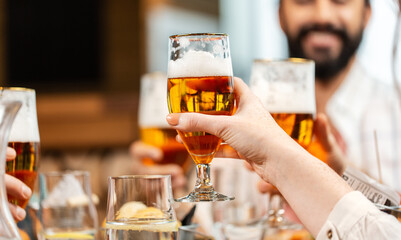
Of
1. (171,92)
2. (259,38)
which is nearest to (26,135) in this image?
(171,92)

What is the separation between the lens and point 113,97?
4137 millimetres

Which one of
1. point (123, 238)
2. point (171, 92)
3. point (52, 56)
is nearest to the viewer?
point (123, 238)

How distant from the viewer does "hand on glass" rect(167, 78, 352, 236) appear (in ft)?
3.10

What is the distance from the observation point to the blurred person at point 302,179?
3.05 feet

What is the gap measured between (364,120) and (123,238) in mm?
2307

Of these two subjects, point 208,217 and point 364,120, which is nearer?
point 208,217

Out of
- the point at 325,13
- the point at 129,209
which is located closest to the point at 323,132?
the point at 129,209

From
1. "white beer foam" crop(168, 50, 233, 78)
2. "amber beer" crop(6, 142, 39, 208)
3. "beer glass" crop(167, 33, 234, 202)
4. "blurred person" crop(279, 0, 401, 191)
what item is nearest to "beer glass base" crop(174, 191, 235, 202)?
"beer glass" crop(167, 33, 234, 202)

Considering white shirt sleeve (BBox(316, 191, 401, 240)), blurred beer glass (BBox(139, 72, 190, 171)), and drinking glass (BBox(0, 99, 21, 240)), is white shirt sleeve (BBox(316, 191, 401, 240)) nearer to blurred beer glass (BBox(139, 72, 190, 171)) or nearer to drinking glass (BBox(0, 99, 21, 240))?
drinking glass (BBox(0, 99, 21, 240))

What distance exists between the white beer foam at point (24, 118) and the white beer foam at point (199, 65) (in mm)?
288

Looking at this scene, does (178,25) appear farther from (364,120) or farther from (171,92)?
(171,92)

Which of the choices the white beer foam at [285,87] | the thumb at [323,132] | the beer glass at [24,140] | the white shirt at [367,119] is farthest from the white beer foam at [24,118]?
the white shirt at [367,119]

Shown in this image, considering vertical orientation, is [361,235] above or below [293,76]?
below

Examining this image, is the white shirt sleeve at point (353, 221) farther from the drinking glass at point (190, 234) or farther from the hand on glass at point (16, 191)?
the hand on glass at point (16, 191)
